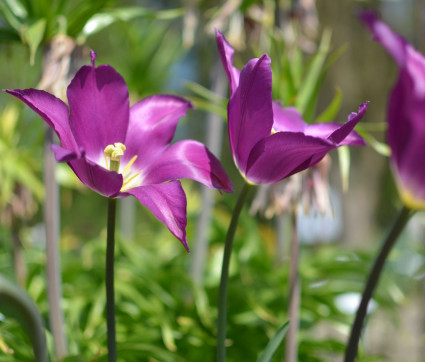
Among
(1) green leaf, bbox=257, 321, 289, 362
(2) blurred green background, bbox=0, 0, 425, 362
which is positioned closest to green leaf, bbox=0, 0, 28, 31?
(2) blurred green background, bbox=0, 0, 425, 362

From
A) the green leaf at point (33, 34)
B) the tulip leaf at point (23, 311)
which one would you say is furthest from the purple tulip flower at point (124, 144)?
the green leaf at point (33, 34)

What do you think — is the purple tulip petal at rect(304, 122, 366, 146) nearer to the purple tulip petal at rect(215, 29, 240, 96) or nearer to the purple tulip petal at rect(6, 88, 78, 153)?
the purple tulip petal at rect(215, 29, 240, 96)

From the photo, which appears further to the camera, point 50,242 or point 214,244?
point 214,244

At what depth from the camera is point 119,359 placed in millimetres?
835

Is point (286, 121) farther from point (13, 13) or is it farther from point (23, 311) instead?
point (13, 13)

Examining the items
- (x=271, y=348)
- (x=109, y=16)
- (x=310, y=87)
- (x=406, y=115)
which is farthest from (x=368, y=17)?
(x=109, y=16)

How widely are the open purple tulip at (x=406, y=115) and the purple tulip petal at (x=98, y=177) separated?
25 cm

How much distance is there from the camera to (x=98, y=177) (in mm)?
479

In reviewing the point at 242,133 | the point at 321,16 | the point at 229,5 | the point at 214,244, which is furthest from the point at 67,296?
the point at 321,16

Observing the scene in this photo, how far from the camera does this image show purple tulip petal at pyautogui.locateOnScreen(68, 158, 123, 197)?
18.5 inches

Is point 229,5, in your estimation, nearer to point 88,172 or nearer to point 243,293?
point 243,293

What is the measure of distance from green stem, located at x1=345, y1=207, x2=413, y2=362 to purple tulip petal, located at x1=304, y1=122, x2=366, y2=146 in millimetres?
81

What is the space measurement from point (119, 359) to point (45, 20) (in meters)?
0.53

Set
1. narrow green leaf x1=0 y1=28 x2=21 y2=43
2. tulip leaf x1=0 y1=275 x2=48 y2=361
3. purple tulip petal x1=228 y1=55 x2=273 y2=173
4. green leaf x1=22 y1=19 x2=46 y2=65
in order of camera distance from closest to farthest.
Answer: tulip leaf x1=0 y1=275 x2=48 y2=361, purple tulip petal x1=228 y1=55 x2=273 y2=173, green leaf x1=22 y1=19 x2=46 y2=65, narrow green leaf x1=0 y1=28 x2=21 y2=43
